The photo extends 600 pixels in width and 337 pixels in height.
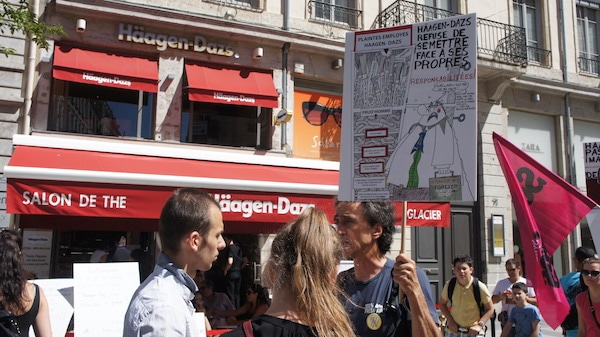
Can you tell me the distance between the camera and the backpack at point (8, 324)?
353cm

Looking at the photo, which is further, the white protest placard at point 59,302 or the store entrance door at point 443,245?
the store entrance door at point 443,245

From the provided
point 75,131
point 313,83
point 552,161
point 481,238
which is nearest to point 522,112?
point 552,161

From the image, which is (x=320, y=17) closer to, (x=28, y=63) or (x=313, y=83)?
(x=313, y=83)

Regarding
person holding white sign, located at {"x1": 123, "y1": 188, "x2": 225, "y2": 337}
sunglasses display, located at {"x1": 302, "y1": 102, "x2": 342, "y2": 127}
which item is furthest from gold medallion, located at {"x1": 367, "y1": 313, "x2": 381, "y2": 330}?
sunglasses display, located at {"x1": 302, "y1": 102, "x2": 342, "y2": 127}

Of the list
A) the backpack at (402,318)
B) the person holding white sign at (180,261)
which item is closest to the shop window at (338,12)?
the backpack at (402,318)

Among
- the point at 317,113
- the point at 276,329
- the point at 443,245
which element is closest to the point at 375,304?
the point at 276,329

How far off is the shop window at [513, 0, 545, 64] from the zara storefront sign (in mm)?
9203

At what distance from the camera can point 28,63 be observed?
1035 cm

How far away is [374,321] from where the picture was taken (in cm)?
279

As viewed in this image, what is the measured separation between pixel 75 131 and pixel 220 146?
2898mm

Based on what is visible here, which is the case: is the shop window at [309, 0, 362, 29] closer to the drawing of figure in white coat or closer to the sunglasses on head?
the sunglasses on head

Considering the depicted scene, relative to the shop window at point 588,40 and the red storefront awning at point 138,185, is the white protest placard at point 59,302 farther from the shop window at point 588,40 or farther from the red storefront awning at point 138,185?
the shop window at point 588,40

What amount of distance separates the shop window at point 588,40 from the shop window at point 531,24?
1.52 meters

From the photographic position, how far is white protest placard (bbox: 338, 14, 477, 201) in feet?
9.70
